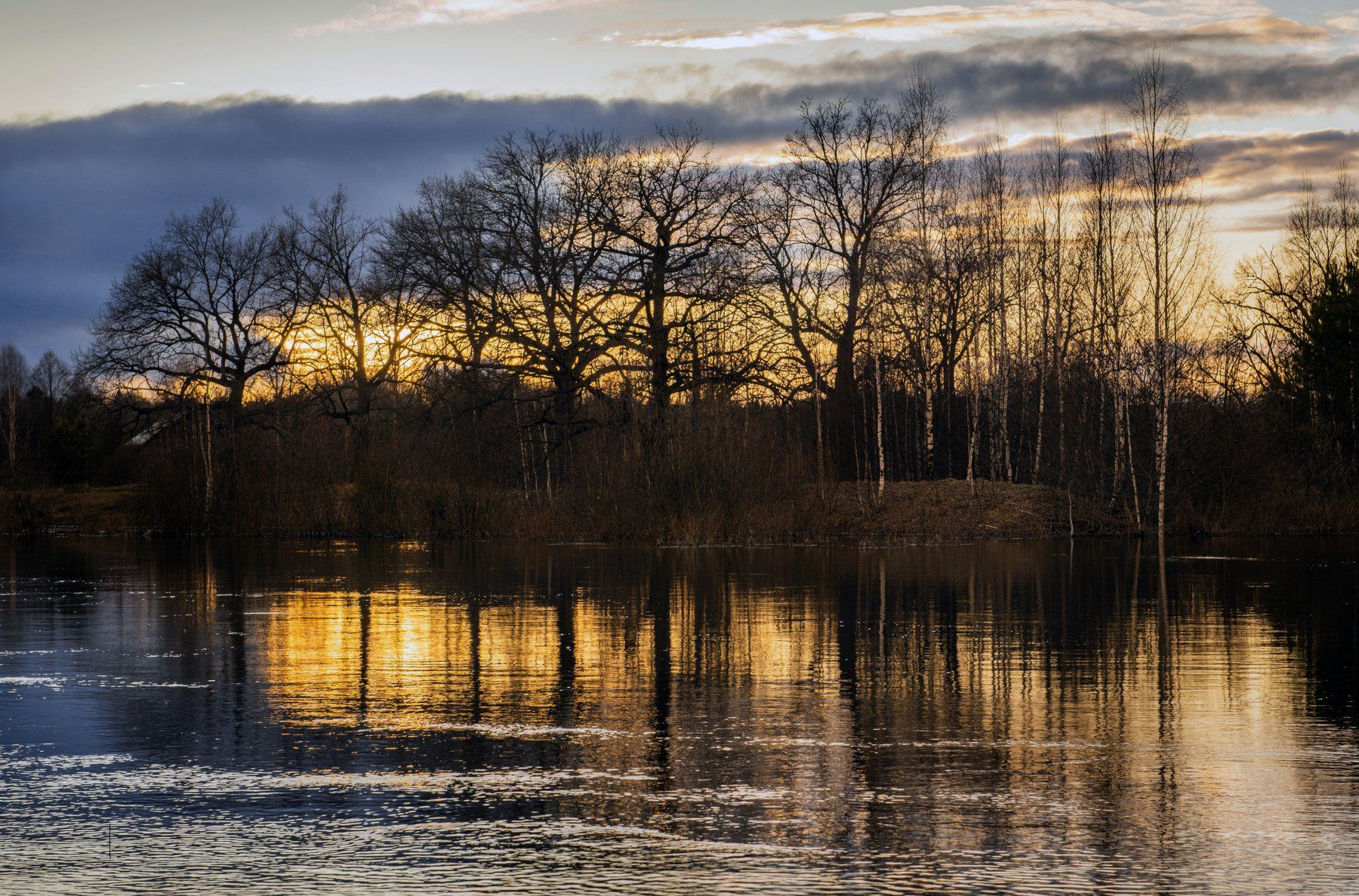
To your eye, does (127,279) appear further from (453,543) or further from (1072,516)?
(1072,516)

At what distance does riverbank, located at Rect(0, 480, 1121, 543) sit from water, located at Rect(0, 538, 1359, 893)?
18.4m

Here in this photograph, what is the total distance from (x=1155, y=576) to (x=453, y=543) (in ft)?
75.1

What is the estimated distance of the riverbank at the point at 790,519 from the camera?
39156 millimetres

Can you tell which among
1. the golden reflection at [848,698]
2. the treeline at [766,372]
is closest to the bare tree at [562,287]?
the treeline at [766,372]

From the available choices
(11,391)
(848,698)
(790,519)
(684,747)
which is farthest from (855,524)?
(11,391)

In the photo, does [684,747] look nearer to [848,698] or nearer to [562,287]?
[848,698]

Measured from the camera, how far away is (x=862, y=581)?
24.7m

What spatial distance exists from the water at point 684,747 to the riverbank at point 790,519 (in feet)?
60.2

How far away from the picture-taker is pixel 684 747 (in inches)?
380

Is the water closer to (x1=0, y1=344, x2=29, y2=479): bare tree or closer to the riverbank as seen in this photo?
the riverbank

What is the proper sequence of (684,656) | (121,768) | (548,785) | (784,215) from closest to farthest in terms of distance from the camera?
(548,785), (121,768), (684,656), (784,215)

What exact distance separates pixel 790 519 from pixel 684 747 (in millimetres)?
29999

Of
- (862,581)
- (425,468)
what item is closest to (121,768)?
(862,581)

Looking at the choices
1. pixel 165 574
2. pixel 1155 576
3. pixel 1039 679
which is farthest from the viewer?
pixel 165 574
